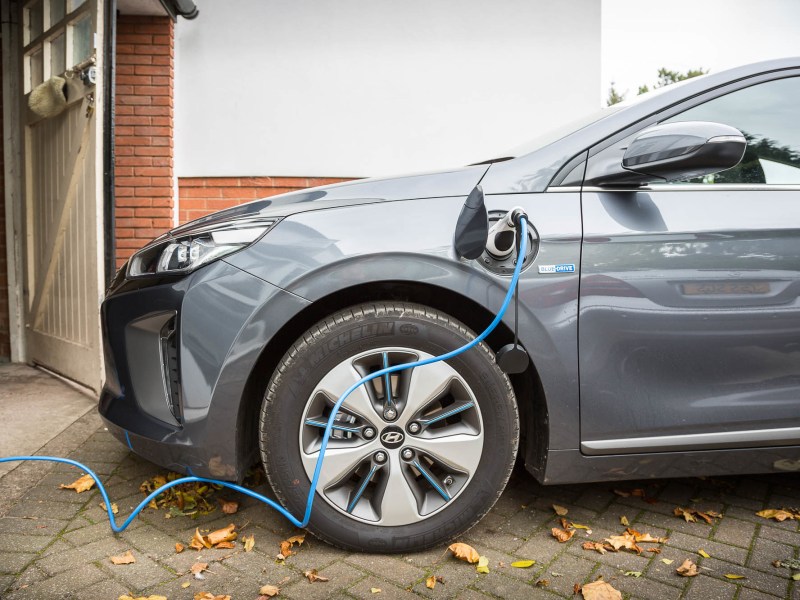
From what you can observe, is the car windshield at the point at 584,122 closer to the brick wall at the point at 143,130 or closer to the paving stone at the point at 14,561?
the paving stone at the point at 14,561

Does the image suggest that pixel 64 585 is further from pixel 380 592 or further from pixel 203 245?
pixel 203 245

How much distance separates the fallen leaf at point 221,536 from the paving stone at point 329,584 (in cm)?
38

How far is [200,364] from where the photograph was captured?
205 cm

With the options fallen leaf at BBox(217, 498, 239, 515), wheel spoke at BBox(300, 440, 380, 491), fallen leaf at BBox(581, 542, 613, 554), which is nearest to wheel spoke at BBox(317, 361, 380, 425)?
wheel spoke at BBox(300, 440, 380, 491)

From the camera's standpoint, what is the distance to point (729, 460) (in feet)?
7.25

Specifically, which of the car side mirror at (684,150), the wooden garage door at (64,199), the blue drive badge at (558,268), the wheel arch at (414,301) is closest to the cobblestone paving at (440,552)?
the wheel arch at (414,301)

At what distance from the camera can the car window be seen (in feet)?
7.36

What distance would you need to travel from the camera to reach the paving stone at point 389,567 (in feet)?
6.59

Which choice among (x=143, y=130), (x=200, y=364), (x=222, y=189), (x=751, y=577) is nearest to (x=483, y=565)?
(x=751, y=577)

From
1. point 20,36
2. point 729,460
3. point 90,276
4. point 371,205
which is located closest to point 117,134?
point 20,36

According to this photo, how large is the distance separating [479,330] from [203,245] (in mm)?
949

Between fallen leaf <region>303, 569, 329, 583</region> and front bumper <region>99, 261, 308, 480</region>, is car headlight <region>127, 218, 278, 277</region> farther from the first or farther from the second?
fallen leaf <region>303, 569, 329, 583</region>

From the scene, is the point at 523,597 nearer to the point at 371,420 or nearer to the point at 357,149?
the point at 371,420

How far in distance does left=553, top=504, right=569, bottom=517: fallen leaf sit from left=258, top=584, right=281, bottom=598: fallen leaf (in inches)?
43.3
